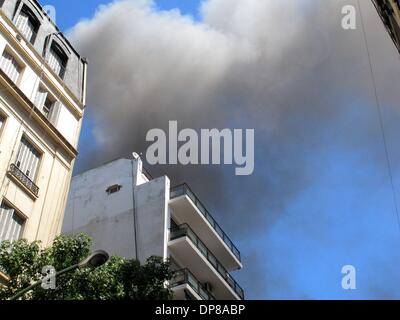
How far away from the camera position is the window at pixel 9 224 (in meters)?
21.2

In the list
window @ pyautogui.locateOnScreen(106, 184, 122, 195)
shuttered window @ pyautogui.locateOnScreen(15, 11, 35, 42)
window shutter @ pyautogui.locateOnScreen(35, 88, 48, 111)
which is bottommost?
window shutter @ pyautogui.locateOnScreen(35, 88, 48, 111)

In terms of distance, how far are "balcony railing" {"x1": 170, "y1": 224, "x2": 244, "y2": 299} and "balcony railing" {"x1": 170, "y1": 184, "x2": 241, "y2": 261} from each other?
201cm

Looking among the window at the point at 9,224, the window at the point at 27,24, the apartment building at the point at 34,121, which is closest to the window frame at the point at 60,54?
the apartment building at the point at 34,121

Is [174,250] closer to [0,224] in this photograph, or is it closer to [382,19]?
[0,224]

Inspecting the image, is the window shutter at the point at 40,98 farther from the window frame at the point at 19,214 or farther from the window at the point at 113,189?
the window at the point at 113,189

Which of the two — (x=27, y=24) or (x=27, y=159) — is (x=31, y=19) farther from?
(x=27, y=159)

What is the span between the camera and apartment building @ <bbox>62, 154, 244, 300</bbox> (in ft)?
108

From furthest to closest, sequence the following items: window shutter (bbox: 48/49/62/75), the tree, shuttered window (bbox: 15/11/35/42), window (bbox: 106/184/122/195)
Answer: window (bbox: 106/184/122/195)
window shutter (bbox: 48/49/62/75)
shuttered window (bbox: 15/11/35/42)
the tree

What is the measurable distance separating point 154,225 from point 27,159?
38.6 feet

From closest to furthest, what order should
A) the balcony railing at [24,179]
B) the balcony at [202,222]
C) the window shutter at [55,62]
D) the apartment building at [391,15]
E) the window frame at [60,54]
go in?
the balcony railing at [24,179] < the apartment building at [391,15] < the window shutter at [55,62] < the window frame at [60,54] < the balcony at [202,222]

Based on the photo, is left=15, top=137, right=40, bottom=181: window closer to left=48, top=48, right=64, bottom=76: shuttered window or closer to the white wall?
left=48, top=48, right=64, bottom=76: shuttered window

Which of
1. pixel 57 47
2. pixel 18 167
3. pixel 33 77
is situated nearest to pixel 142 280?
pixel 18 167

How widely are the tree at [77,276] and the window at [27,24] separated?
1199 cm

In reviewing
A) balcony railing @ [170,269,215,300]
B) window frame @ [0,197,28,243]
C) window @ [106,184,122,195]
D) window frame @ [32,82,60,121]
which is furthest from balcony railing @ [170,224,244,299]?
window frame @ [0,197,28,243]
